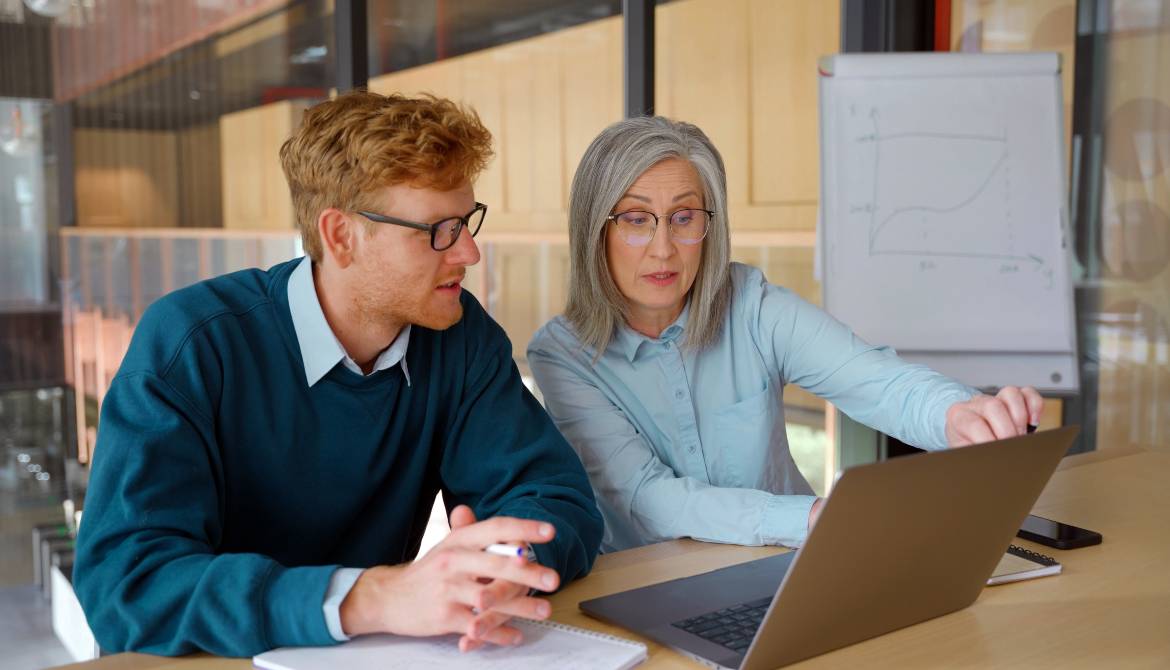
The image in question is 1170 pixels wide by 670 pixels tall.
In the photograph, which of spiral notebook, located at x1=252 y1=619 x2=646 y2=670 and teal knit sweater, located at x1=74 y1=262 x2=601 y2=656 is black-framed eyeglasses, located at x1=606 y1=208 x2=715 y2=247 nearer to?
teal knit sweater, located at x1=74 y1=262 x2=601 y2=656

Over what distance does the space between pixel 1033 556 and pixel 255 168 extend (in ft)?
6.08

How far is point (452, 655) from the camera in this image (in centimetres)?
106

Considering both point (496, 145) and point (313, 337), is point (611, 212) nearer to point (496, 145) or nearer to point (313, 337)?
point (313, 337)

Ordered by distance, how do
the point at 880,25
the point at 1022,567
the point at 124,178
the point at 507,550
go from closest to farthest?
the point at 507,550
the point at 1022,567
the point at 124,178
the point at 880,25

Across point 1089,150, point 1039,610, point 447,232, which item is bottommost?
point 1039,610

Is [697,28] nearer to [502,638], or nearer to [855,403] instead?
[855,403]

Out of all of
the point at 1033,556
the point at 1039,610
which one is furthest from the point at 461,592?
the point at 1033,556

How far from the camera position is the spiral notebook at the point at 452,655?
1031 mm

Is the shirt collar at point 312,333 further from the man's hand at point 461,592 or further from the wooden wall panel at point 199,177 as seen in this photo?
the wooden wall panel at point 199,177

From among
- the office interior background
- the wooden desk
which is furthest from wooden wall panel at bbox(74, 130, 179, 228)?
the wooden desk

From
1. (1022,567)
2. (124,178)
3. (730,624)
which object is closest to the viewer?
(730,624)

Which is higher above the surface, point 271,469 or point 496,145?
point 496,145

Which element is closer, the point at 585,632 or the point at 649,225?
the point at 585,632

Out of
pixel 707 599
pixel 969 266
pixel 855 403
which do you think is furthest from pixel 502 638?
pixel 969 266
